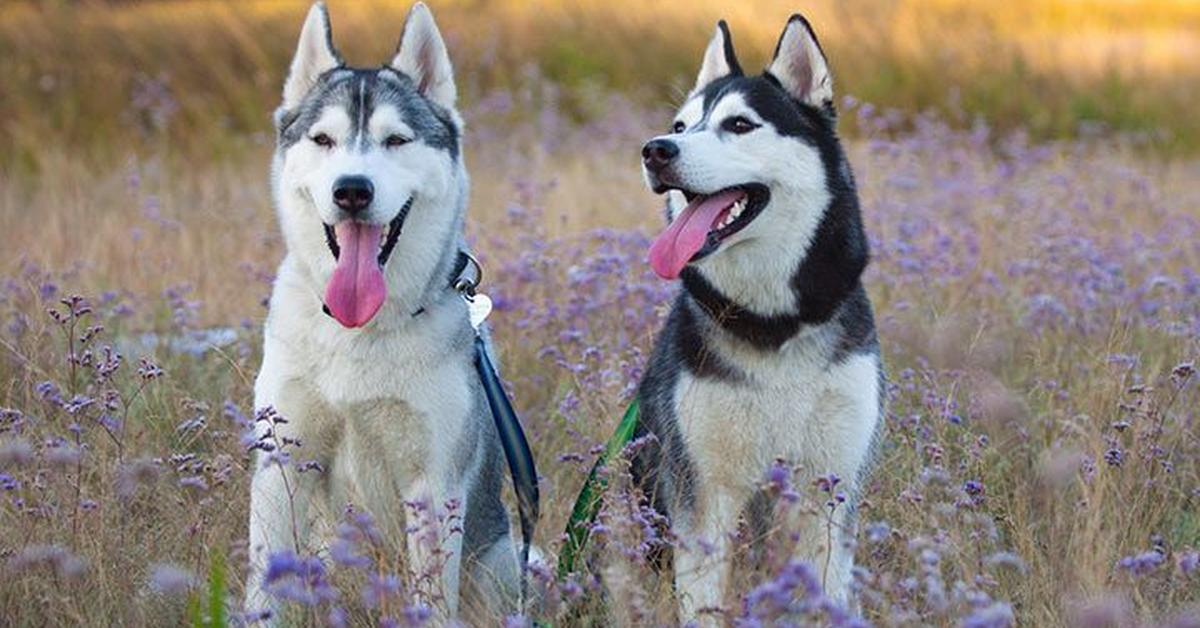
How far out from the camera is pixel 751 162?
13.1ft

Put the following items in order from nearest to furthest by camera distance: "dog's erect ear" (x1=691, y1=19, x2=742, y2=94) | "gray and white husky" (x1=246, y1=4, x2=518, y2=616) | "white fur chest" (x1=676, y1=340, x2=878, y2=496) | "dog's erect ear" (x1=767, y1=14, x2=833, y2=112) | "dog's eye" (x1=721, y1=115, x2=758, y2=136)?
"white fur chest" (x1=676, y1=340, x2=878, y2=496)
"gray and white husky" (x1=246, y1=4, x2=518, y2=616)
"dog's eye" (x1=721, y1=115, x2=758, y2=136)
"dog's erect ear" (x1=767, y1=14, x2=833, y2=112)
"dog's erect ear" (x1=691, y1=19, x2=742, y2=94)

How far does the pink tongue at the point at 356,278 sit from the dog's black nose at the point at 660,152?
0.71m

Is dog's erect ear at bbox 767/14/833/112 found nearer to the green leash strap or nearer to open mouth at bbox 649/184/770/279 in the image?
open mouth at bbox 649/184/770/279

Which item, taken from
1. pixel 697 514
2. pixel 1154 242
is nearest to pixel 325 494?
pixel 697 514

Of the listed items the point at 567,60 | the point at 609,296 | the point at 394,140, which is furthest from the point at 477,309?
the point at 567,60

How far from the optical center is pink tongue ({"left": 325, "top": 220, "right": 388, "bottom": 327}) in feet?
12.9

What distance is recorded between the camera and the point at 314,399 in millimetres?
3957

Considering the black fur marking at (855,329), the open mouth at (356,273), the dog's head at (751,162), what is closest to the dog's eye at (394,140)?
the open mouth at (356,273)

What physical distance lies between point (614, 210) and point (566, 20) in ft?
21.2

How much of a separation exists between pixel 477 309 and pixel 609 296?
64.8 inches

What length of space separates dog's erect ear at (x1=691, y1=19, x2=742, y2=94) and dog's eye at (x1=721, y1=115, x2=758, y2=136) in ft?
1.07

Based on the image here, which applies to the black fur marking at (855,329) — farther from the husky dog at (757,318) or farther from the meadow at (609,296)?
the meadow at (609,296)

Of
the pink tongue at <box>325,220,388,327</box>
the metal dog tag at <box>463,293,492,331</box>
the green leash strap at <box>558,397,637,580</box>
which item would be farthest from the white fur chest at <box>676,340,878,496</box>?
the pink tongue at <box>325,220,388,327</box>

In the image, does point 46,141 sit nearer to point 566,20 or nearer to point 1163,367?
point 566,20
